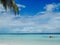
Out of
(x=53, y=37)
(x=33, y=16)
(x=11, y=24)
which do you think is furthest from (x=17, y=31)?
(x=53, y=37)

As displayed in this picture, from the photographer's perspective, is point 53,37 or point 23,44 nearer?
point 23,44

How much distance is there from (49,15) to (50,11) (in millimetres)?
97

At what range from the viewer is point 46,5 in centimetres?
492

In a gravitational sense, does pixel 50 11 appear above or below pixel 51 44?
above

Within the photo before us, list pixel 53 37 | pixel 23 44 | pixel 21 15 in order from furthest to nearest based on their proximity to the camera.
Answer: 1. pixel 53 37
2. pixel 23 44
3. pixel 21 15

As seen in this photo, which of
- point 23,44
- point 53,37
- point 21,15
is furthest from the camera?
point 53,37

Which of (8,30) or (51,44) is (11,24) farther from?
(51,44)

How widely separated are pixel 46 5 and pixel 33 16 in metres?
0.39

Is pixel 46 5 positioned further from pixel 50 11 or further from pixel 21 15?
pixel 21 15

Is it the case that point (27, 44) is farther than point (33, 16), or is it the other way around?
point (27, 44)

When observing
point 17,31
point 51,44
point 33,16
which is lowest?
point 51,44

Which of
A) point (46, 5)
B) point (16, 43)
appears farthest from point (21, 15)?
point (16, 43)

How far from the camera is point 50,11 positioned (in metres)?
4.90

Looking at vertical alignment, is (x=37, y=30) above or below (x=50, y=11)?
below
